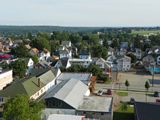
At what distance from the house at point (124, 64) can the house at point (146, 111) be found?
28.5 m

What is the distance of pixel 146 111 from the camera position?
1917 cm

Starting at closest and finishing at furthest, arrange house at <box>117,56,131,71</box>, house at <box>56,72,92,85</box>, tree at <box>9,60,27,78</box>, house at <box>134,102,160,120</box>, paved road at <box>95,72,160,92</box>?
house at <box>134,102,160,120</box> < house at <box>56,72,92,85</box> < paved road at <box>95,72,160,92</box> < tree at <box>9,60,27,78</box> < house at <box>117,56,131,71</box>

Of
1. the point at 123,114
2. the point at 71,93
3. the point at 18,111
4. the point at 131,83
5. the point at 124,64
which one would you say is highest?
the point at 18,111

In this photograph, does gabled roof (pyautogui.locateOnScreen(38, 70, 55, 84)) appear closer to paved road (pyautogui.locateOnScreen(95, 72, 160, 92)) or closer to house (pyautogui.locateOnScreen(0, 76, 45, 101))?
house (pyautogui.locateOnScreen(0, 76, 45, 101))

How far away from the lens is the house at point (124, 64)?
48.5 metres

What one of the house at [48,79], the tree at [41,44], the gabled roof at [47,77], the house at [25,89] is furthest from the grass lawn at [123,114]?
the tree at [41,44]

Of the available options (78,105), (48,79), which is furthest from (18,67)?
(78,105)

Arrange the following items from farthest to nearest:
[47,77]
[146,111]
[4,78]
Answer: [47,77]
[4,78]
[146,111]

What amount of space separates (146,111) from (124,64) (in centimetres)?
3036

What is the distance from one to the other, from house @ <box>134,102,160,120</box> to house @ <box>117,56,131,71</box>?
28.5 meters

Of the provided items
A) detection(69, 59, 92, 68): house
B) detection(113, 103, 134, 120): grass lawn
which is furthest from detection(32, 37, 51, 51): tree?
detection(113, 103, 134, 120): grass lawn

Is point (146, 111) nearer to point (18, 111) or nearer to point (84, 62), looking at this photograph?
point (18, 111)

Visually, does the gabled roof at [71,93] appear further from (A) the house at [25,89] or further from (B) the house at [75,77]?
(B) the house at [75,77]

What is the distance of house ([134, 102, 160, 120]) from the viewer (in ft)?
59.0
